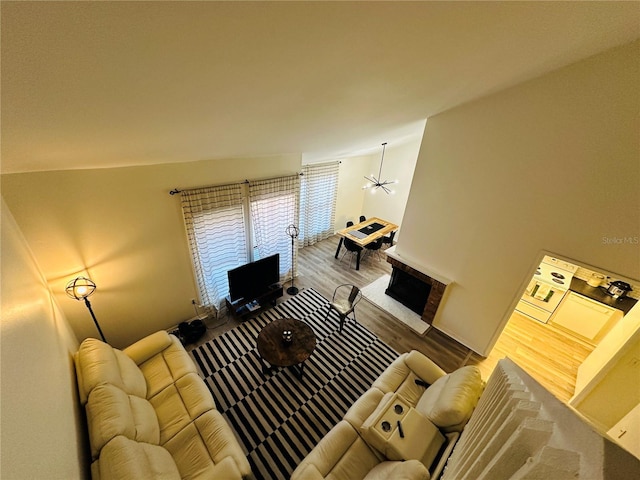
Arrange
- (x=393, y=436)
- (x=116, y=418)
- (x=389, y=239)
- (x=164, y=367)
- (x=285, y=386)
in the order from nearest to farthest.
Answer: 1. (x=116, y=418)
2. (x=393, y=436)
3. (x=164, y=367)
4. (x=285, y=386)
5. (x=389, y=239)

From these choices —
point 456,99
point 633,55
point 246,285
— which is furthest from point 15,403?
point 633,55

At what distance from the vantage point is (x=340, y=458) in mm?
2377

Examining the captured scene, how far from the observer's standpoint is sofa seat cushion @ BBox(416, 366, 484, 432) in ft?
7.70

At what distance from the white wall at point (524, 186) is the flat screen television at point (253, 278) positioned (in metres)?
2.60

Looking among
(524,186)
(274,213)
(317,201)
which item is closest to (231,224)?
(274,213)

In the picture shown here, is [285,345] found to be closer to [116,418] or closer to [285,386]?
[285,386]

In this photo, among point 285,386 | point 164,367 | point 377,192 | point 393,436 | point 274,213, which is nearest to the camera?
point 393,436

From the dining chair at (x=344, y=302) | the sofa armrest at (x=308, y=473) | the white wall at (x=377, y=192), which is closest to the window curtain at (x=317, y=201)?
the white wall at (x=377, y=192)

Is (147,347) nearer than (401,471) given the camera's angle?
No

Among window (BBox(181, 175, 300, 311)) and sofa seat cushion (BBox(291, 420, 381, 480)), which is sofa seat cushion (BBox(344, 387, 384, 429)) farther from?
window (BBox(181, 175, 300, 311))

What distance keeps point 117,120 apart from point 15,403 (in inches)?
58.8

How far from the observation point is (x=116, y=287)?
3295mm

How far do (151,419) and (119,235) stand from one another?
2106 mm

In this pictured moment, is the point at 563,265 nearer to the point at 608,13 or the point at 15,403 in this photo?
the point at 608,13
